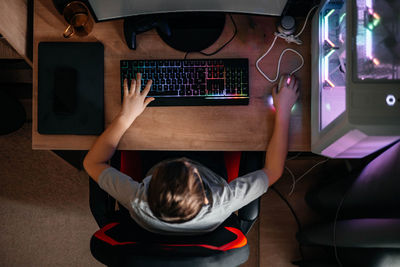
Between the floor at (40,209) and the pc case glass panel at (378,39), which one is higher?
the pc case glass panel at (378,39)

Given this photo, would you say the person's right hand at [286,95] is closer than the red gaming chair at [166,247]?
No

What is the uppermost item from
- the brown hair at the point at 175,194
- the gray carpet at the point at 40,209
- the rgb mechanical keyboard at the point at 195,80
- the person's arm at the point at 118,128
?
the rgb mechanical keyboard at the point at 195,80

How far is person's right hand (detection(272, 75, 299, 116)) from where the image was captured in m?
1.36

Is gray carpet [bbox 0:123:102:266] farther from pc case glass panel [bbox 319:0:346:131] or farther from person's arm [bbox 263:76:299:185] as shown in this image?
pc case glass panel [bbox 319:0:346:131]

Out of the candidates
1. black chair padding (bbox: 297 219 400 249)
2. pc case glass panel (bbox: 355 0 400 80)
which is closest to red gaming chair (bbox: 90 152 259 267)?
black chair padding (bbox: 297 219 400 249)

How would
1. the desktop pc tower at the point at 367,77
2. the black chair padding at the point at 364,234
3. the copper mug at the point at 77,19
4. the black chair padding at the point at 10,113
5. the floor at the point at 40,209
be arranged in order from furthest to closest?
1. the floor at the point at 40,209
2. the black chair padding at the point at 10,113
3. the copper mug at the point at 77,19
4. the black chair padding at the point at 364,234
5. the desktop pc tower at the point at 367,77

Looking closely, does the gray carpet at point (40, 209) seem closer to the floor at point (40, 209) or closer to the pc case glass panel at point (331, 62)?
the floor at point (40, 209)

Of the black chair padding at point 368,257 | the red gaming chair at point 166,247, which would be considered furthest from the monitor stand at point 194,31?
the black chair padding at point 368,257

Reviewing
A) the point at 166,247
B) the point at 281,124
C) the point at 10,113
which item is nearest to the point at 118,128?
the point at 166,247

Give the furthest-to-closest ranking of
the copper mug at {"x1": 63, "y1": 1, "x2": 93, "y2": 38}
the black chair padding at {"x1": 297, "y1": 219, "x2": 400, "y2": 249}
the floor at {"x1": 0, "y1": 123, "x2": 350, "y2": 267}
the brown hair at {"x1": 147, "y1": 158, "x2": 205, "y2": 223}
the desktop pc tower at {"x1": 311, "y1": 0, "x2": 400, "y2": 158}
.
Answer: the floor at {"x1": 0, "y1": 123, "x2": 350, "y2": 267} → the copper mug at {"x1": 63, "y1": 1, "x2": 93, "y2": 38} → the black chair padding at {"x1": 297, "y1": 219, "x2": 400, "y2": 249} → the brown hair at {"x1": 147, "y1": 158, "x2": 205, "y2": 223} → the desktop pc tower at {"x1": 311, "y1": 0, "x2": 400, "y2": 158}

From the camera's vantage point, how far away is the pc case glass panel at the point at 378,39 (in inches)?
40.1

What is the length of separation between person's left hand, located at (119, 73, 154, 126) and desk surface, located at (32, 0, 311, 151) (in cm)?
4

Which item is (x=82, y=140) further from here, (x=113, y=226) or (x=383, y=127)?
(x=383, y=127)

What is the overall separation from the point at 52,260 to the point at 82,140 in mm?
1018
